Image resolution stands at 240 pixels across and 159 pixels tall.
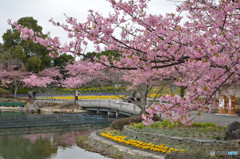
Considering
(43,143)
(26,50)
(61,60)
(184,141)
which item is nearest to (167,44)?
(184,141)

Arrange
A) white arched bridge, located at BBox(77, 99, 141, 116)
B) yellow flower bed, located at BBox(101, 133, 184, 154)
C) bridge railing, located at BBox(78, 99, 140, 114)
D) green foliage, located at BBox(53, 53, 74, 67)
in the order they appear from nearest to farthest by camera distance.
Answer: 1. yellow flower bed, located at BBox(101, 133, 184, 154)
2. bridge railing, located at BBox(78, 99, 140, 114)
3. white arched bridge, located at BBox(77, 99, 141, 116)
4. green foliage, located at BBox(53, 53, 74, 67)

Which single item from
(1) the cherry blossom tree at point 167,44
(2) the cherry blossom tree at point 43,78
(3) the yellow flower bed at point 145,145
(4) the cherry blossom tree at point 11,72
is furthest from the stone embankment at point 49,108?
(1) the cherry blossom tree at point 167,44

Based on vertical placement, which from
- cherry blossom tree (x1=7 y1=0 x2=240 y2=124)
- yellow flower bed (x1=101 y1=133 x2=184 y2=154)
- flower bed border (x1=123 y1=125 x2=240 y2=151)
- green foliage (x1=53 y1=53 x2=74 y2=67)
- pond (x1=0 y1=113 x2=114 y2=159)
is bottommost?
pond (x1=0 y1=113 x2=114 y2=159)

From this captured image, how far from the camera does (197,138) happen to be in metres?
10.1

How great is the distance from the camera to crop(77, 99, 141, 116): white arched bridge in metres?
22.9

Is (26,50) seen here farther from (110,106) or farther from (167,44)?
(167,44)

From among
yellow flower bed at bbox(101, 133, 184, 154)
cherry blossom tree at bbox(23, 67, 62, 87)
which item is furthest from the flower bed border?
cherry blossom tree at bbox(23, 67, 62, 87)

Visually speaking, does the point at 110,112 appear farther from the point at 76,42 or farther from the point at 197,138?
the point at 76,42

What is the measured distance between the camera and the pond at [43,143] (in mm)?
11539

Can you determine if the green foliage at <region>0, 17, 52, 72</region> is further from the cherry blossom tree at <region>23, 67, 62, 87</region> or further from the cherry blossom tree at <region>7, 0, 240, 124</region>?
the cherry blossom tree at <region>7, 0, 240, 124</region>

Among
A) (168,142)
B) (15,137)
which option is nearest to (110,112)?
(15,137)

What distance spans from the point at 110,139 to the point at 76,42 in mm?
8640

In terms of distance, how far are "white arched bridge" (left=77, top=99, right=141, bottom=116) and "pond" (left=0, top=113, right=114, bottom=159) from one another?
327 cm

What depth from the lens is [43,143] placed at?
46.4 feet
